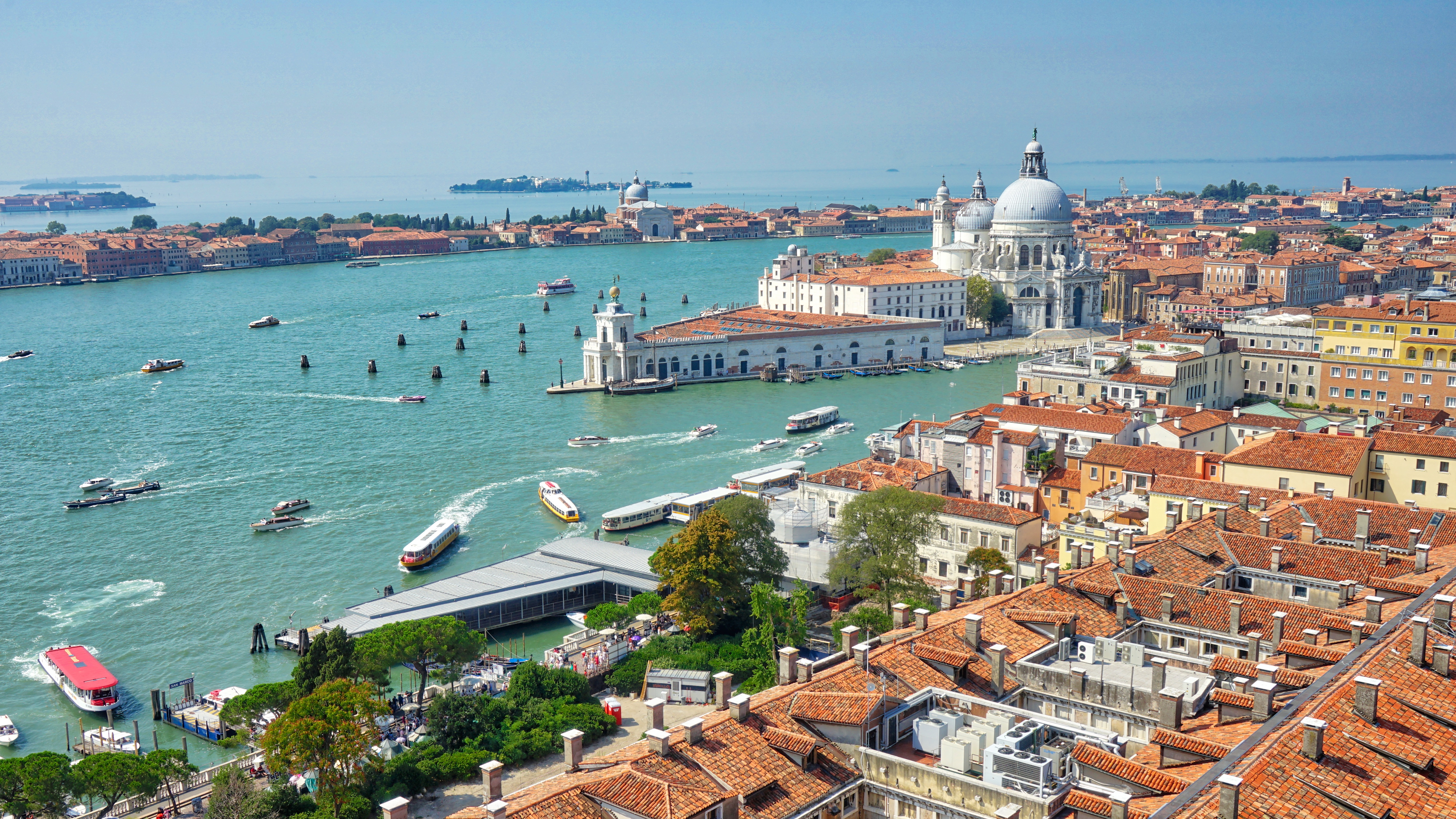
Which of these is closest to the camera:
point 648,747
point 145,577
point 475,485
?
point 648,747

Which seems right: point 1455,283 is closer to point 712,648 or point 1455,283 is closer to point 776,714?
point 712,648

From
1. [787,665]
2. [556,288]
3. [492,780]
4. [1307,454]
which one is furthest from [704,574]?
[556,288]

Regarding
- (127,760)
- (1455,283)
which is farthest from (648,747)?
(1455,283)

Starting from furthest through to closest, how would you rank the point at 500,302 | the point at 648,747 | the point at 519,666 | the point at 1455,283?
the point at 500,302
the point at 1455,283
the point at 519,666
the point at 648,747

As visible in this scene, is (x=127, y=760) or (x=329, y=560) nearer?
(x=127, y=760)

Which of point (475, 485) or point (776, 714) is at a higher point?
point (776, 714)

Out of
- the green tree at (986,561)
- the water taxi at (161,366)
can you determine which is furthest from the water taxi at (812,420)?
the water taxi at (161,366)

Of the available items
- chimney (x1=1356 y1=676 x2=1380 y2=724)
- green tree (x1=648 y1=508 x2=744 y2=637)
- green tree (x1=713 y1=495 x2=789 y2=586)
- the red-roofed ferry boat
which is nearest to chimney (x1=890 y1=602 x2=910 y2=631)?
chimney (x1=1356 y1=676 x2=1380 y2=724)
